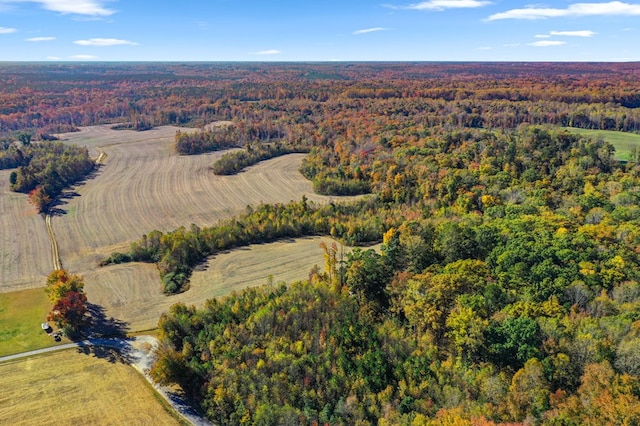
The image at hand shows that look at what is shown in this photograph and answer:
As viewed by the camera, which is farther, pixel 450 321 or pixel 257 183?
pixel 257 183

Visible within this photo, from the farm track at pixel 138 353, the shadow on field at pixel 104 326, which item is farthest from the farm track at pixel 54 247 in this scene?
the farm track at pixel 138 353

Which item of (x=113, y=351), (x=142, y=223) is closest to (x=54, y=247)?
(x=142, y=223)

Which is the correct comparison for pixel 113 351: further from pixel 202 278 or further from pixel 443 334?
pixel 443 334

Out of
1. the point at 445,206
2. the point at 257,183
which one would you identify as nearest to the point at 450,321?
the point at 445,206

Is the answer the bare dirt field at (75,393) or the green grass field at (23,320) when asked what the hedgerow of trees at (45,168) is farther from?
the bare dirt field at (75,393)

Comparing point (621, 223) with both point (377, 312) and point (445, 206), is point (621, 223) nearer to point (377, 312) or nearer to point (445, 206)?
point (445, 206)

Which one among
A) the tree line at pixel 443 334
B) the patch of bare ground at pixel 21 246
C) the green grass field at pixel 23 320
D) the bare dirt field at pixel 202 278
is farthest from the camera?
the patch of bare ground at pixel 21 246
